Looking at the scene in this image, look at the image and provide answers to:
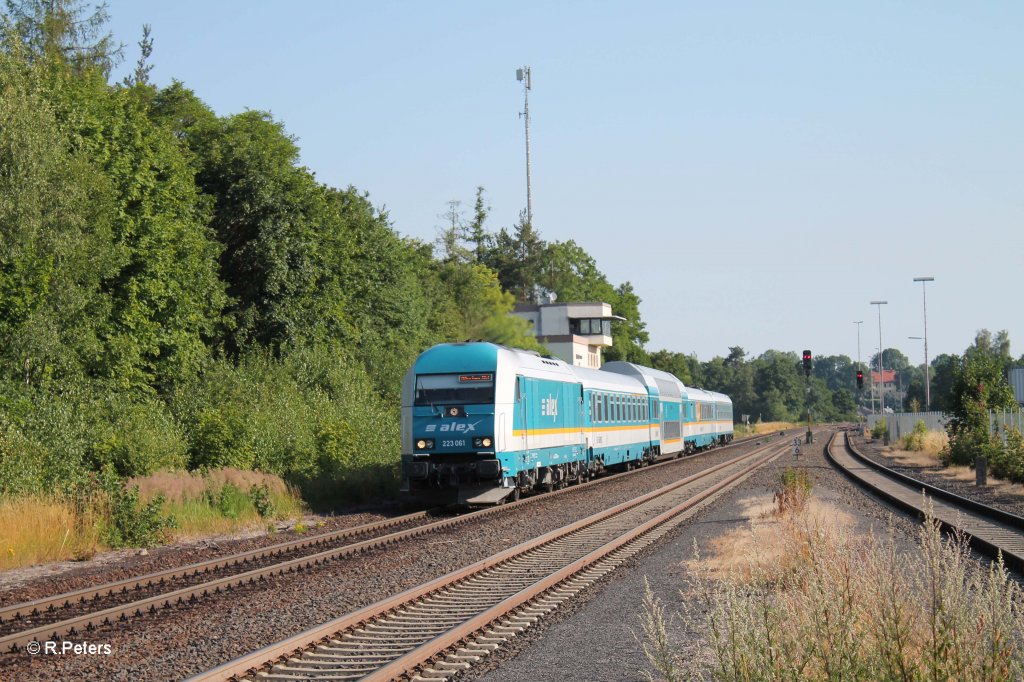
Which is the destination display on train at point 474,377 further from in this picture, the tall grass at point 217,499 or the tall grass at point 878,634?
the tall grass at point 878,634

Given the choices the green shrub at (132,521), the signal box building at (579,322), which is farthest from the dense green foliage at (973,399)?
the signal box building at (579,322)

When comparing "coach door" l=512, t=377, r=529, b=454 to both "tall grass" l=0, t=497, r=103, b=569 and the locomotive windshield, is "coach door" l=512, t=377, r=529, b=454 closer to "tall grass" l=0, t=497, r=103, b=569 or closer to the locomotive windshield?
the locomotive windshield

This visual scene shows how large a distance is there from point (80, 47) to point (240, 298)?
12873 millimetres

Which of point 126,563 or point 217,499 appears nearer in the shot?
point 126,563

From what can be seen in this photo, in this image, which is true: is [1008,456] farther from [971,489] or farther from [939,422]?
[939,422]

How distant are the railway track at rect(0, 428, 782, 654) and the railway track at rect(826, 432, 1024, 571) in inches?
307

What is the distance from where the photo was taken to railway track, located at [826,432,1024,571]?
1579 centimetres

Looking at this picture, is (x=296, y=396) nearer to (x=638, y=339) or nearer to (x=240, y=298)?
(x=240, y=298)

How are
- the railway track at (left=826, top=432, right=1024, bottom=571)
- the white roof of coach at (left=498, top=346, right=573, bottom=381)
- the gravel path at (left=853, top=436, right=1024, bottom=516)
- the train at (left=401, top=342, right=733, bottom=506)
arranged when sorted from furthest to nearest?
the gravel path at (left=853, top=436, right=1024, bottom=516) < the white roof of coach at (left=498, top=346, right=573, bottom=381) < the train at (left=401, top=342, right=733, bottom=506) < the railway track at (left=826, top=432, right=1024, bottom=571)

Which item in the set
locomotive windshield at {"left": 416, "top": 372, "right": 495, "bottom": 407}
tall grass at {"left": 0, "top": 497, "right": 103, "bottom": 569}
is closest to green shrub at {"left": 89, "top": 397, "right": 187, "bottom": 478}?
tall grass at {"left": 0, "top": 497, "right": 103, "bottom": 569}

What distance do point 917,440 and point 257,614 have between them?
51.1m

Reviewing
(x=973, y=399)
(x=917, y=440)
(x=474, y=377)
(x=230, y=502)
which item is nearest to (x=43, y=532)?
(x=230, y=502)

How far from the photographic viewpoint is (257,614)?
11.2 m

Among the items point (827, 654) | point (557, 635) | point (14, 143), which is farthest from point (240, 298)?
point (827, 654)
